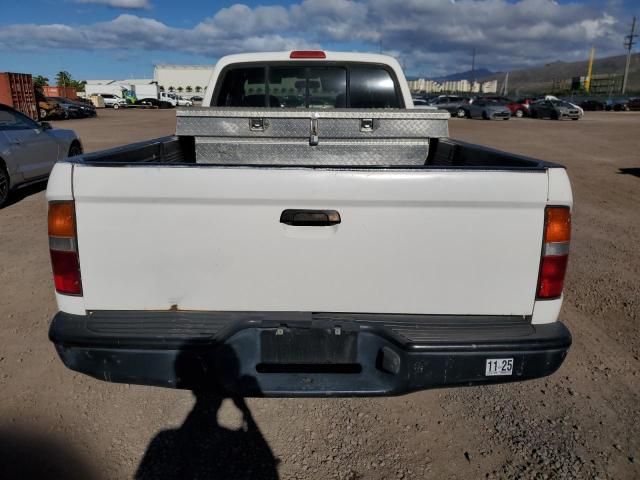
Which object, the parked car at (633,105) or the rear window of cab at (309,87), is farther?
the parked car at (633,105)

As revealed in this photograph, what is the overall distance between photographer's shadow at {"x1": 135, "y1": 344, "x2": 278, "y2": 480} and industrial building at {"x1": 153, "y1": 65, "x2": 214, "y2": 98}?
6638cm

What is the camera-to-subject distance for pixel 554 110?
3388 centimetres

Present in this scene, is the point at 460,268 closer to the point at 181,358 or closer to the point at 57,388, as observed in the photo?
the point at 181,358

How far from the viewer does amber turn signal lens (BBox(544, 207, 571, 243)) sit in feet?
7.16

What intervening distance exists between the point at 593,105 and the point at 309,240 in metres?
57.2

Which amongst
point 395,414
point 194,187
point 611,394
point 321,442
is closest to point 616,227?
point 611,394

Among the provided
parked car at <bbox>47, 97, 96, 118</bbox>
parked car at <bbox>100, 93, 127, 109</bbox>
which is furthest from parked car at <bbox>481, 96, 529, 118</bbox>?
parked car at <bbox>100, 93, 127, 109</bbox>

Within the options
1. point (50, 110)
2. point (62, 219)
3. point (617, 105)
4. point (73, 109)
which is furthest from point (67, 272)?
point (617, 105)

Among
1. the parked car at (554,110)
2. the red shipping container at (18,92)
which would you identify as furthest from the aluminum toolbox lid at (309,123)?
the parked car at (554,110)

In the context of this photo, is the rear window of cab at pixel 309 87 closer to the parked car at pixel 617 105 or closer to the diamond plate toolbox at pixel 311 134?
the diamond plate toolbox at pixel 311 134

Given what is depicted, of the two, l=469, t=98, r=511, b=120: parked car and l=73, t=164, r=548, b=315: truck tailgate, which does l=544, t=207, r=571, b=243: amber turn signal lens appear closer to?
l=73, t=164, r=548, b=315: truck tailgate

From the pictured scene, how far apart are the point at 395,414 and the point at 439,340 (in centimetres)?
92

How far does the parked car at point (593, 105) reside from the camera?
163ft

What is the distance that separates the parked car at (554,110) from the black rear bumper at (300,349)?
117 ft
